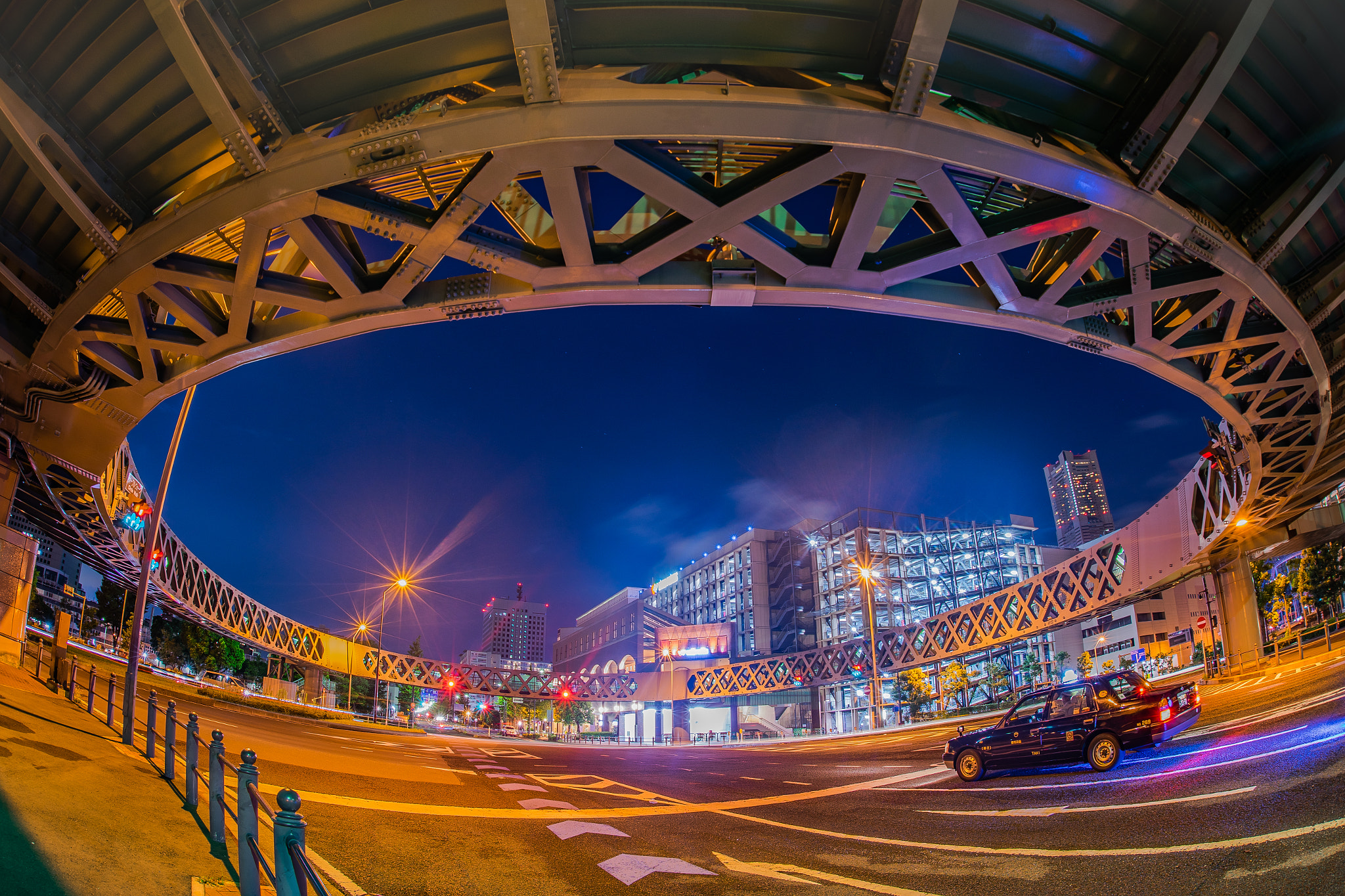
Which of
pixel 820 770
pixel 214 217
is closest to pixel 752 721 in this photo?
pixel 820 770

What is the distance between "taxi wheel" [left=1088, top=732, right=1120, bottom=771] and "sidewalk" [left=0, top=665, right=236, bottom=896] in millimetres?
12780

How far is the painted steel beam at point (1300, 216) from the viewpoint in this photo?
8.18m

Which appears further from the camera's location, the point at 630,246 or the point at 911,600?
the point at 911,600

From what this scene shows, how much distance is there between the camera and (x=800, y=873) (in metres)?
7.37

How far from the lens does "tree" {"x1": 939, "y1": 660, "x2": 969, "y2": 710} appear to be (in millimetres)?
72625

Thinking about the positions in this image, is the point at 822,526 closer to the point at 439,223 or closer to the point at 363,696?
the point at 363,696

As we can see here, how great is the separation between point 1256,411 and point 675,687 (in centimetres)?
7447

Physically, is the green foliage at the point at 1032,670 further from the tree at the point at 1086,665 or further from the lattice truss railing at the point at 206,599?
the lattice truss railing at the point at 206,599

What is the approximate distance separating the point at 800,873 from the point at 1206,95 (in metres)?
9.23

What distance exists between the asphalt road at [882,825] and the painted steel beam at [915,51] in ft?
24.6

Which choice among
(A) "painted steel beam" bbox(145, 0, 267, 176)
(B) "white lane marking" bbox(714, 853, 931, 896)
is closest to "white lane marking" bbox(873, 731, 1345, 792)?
(B) "white lane marking" bbox(714, 853, 931, 896)

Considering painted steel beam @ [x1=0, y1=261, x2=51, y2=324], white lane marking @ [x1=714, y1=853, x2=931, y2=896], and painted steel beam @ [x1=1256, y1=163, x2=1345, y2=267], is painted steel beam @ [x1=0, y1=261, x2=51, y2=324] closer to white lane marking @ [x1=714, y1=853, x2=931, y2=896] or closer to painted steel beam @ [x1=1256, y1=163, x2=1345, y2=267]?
white lane marking @ [x1=714, y1=853, x2=931, y2=896]

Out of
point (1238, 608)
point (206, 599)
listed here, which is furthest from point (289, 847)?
point (206, 599)

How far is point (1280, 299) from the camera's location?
10.4m
